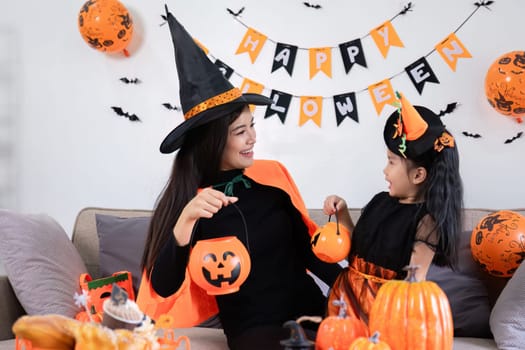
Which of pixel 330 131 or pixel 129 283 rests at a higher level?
pixel 330 131

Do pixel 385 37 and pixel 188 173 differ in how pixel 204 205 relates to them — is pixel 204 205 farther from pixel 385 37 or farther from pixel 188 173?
pixel 385 37

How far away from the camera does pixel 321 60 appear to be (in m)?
3.26

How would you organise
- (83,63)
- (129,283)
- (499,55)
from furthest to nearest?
(83,63) < (499,55) < (129,283)

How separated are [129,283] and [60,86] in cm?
149

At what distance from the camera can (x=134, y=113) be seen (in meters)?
3.49

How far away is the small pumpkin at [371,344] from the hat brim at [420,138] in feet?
2.07

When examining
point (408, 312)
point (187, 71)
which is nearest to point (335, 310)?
point (408, 312)

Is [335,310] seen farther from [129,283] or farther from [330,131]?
[330,131]

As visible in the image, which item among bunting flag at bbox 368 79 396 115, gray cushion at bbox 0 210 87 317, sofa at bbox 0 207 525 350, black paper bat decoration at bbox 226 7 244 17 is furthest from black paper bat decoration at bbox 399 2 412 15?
gray cushion at bbox 0 210 87 317

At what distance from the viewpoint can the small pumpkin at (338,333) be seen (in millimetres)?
1327

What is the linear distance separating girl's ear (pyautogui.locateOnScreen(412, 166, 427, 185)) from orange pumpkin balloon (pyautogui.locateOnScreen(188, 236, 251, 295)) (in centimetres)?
52

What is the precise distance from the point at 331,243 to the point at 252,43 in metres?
1.87

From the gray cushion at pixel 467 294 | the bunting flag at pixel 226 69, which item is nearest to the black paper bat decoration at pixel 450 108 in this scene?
the gray cushion at pixel 467 294

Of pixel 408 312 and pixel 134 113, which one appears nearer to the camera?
pixel 408 312
